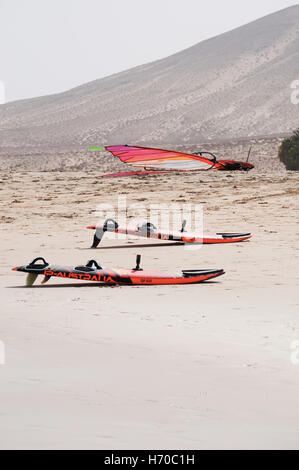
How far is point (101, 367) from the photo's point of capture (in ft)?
23.8

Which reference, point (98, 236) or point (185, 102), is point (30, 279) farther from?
point (185, 102)

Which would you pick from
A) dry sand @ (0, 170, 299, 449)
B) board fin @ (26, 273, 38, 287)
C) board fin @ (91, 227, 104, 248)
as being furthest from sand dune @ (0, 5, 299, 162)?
board fin @ (26, 273, 38, 287)

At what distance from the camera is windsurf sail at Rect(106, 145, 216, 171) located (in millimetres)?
20094

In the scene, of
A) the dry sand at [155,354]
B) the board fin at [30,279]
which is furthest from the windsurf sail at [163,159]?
the board fin at [30,279]

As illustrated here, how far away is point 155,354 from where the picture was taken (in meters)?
7.79

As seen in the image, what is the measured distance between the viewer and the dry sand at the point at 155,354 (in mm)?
5559

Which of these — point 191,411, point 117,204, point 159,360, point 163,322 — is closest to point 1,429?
point 191,411

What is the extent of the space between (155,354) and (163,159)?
13216mm

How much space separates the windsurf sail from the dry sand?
387 centimetres

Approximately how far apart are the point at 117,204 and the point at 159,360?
50.9 feet

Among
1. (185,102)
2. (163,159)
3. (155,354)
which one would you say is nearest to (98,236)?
(163,159)

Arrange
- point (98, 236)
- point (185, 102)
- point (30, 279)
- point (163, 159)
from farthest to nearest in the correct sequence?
point (185, 102), point (163, 159), point (98, 236), point (30, 279)

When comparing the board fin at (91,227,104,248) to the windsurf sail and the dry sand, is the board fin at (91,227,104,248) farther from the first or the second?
the windsurf sail

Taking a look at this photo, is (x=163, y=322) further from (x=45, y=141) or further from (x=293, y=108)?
(x=293, y=108)
